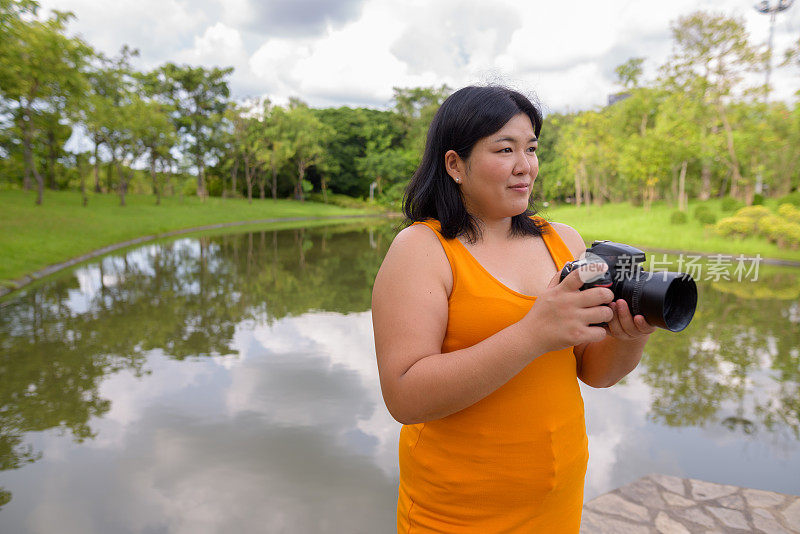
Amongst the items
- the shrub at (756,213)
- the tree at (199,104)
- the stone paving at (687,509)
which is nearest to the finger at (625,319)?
the stone paving at (687,509)

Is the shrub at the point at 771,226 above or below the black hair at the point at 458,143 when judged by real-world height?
below

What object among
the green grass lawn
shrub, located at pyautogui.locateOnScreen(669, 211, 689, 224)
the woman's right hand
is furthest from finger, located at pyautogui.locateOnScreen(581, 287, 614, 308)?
shrub, located at pyautogui.locateOnScreen(669, 211, 689, 224)

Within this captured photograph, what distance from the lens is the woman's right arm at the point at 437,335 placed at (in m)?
0.91

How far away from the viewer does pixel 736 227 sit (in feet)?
47.6

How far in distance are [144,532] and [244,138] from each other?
3760 centimetres

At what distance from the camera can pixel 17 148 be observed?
22.8m

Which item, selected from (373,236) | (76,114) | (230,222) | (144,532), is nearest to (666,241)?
(373,236)

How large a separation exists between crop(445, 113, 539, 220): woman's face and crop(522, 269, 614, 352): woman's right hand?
32 centimetres

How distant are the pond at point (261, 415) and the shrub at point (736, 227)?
A: 790cm

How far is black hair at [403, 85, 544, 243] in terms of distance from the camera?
3.81 ft

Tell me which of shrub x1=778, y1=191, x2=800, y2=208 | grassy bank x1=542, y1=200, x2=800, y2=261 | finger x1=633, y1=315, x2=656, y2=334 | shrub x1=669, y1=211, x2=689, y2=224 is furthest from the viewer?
shrub x1=669, y1=211, x2=689, y2=224

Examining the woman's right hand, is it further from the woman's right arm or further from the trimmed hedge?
the trimmed hedge

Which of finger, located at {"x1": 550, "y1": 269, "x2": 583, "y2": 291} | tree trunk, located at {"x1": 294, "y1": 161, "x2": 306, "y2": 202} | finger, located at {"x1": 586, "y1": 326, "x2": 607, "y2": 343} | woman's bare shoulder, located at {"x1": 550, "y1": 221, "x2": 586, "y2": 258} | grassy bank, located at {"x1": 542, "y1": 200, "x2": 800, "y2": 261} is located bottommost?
grassy bank, located at {"x1": 542, "y1": 200, "x2": 800, "y2": 261}

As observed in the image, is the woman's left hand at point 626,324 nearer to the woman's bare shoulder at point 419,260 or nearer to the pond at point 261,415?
the woman's bare shoulder at point 419,260
